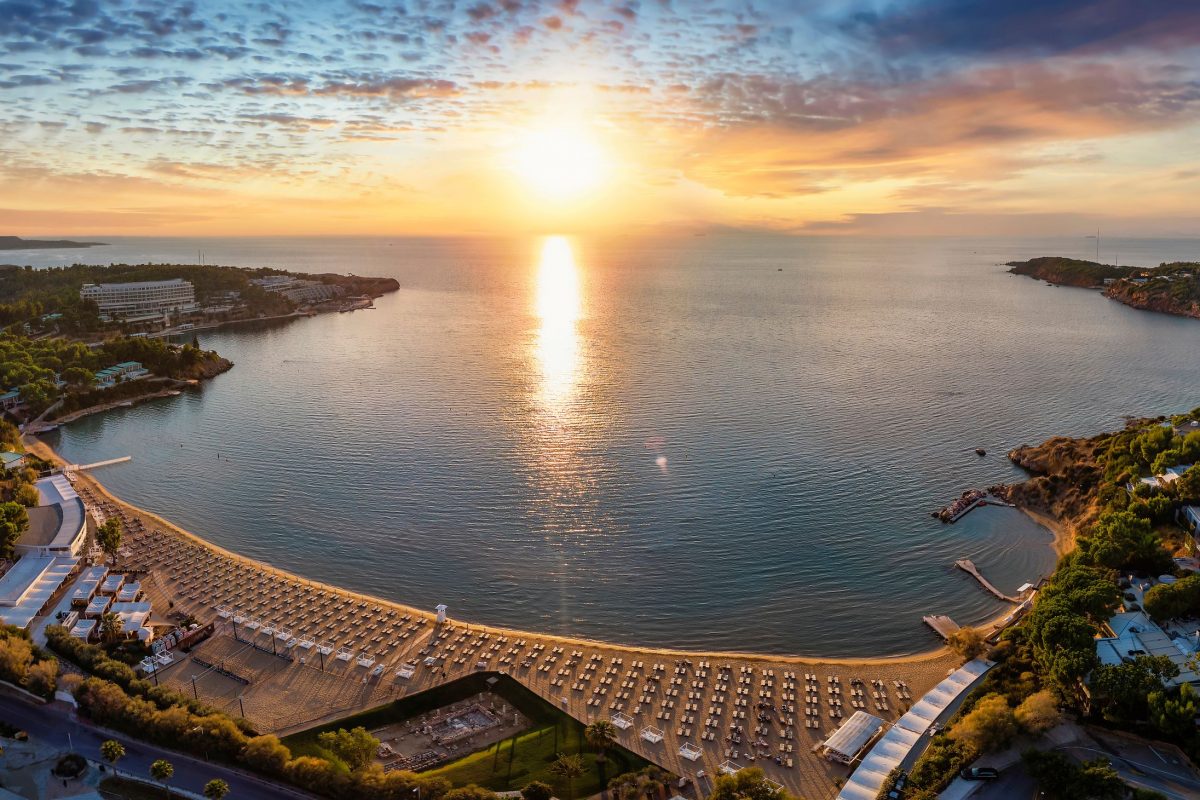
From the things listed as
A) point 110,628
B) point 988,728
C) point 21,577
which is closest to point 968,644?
point 988,728

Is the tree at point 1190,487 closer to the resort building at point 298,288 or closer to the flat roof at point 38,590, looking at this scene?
the flat roof at point 38,590

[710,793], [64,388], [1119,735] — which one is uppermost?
[64,388]

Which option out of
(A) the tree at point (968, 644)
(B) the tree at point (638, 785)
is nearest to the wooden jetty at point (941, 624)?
(A) the tree at point (968, 644)

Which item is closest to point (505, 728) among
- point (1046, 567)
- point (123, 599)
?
point (123, 599)

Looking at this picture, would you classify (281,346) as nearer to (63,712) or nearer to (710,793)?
(63,712)

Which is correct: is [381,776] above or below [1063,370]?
below

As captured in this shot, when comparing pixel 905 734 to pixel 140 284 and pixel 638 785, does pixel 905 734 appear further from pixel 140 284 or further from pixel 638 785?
pixel 140 284

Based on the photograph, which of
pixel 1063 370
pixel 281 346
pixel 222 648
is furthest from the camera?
pixel 281 346
